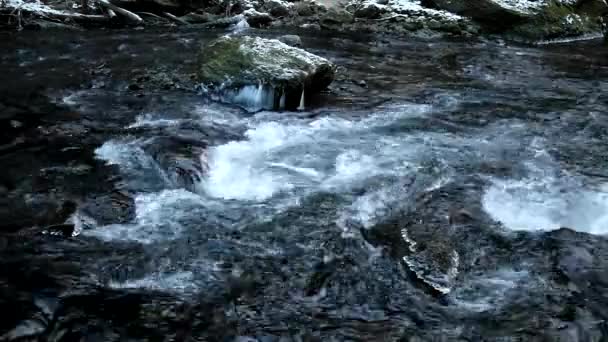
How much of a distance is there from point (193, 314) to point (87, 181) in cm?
269

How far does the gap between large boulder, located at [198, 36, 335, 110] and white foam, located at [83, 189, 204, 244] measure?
3.07 meters

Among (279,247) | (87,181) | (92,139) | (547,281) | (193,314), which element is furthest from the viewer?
(92,139)

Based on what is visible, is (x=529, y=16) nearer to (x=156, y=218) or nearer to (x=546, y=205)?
(x=546, y=205)

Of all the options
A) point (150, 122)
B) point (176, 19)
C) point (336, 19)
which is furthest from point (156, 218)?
point (336, 19)

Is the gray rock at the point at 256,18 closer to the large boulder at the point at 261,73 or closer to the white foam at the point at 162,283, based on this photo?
the large boulder at the point at 261,73

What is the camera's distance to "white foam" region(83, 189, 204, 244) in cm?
516

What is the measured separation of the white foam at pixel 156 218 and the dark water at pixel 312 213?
0.07 ft

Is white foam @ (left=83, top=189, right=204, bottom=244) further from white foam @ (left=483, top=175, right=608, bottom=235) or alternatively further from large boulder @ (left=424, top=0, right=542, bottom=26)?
large boulder @ (left=424, top=0, right=542, bottom=26)

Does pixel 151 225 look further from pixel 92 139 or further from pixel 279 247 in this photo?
pixel 92 139

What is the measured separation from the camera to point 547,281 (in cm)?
476

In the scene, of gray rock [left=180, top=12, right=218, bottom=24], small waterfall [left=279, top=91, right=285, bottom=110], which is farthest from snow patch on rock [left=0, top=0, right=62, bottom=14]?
small waterfall [left=279, top=91, right=285, bottom=110]

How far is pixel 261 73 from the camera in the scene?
28.6 ft

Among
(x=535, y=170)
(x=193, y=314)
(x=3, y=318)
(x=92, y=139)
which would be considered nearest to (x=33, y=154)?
(x=92, y=139)

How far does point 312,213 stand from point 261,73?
356cm
